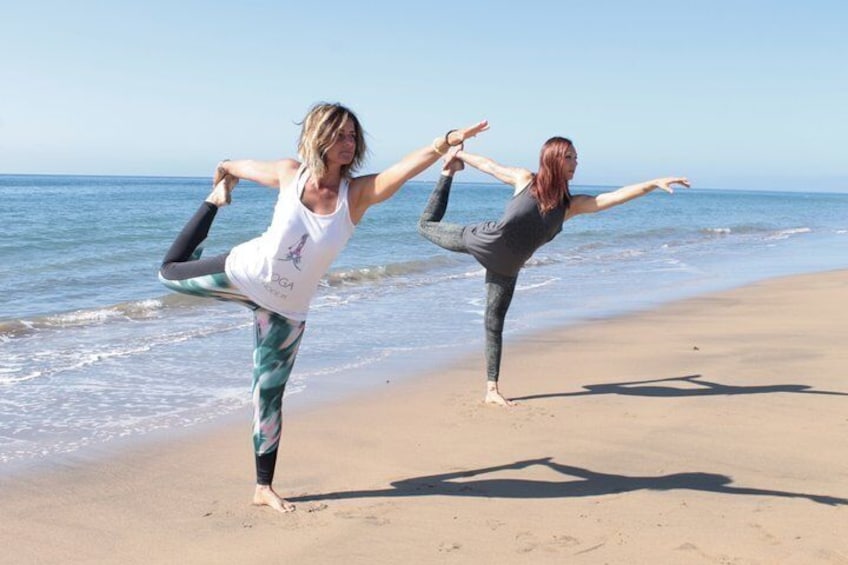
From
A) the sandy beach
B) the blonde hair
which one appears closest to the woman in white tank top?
the blonde hair

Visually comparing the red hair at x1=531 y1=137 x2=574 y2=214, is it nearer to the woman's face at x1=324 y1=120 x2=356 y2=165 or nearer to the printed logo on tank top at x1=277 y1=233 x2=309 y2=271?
the woman's face at x1=324 y1=120 x2=356 y2=165

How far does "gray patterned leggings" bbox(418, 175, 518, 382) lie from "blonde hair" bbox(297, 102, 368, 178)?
2537 millimetres

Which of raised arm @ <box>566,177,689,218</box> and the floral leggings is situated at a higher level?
raised arm @ <box>566,177,689,218</box>

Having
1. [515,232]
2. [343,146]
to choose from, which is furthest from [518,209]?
[343,146]

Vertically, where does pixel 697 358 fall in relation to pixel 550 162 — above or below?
below

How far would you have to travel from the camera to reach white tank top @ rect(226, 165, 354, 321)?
4453 millimetres

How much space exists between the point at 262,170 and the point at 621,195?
2.84m

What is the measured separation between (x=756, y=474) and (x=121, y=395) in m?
5.28

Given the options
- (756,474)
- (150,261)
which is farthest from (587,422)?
(150,261)

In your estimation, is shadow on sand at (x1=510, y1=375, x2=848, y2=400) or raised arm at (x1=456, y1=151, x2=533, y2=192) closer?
raised arm at (x1=456, y1=151, x2=533, y2=192)

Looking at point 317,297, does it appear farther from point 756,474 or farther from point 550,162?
point 756,474

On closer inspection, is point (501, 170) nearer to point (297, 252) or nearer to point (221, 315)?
point (297, 252)

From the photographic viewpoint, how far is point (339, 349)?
10148 millimetres

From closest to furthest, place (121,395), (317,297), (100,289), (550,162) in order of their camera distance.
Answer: (550,162) → (121,395) → (317,297) → (100,289)
